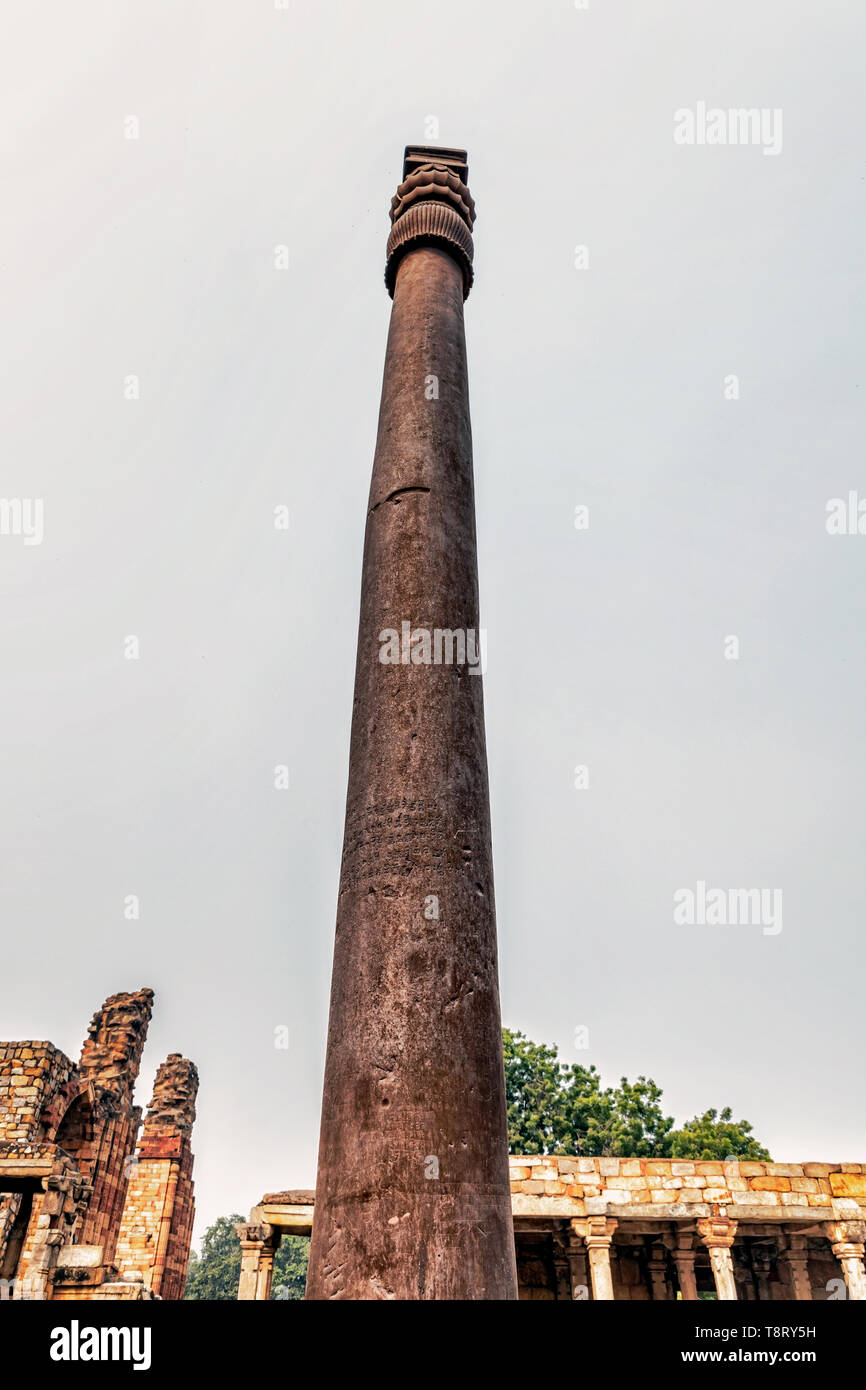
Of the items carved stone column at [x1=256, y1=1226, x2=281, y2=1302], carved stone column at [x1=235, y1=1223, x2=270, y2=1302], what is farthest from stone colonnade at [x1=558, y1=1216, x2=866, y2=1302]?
carved stone column at [x1=235, y1=1223, x2=270, y2=1302]

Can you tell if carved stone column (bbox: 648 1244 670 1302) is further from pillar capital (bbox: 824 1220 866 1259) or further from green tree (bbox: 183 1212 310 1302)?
green tree (bbox: 183 1212 310 1302)

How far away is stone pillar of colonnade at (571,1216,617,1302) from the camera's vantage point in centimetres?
1154

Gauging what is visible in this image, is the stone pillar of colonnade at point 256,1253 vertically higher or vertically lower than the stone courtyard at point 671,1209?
lower

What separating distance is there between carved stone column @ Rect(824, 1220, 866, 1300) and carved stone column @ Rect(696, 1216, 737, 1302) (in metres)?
1.55

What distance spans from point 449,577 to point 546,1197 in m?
10.9

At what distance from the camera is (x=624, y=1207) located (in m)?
12.0

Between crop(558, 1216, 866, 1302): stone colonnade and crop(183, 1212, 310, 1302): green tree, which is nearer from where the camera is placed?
crop(558, 1216, 866, 1302): stone colonnade

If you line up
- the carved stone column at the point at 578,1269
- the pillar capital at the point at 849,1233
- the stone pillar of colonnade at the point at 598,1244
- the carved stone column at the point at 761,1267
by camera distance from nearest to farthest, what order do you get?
the stone pillar of colonnade at the point at 598,1244, the pillar capital at the point at 849,1233, the carved stone column at the point at 578,1269, the carved stone column at the point at 761,1267

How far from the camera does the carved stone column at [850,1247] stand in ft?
39.1

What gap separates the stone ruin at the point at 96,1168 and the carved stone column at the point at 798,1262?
35.1 feet

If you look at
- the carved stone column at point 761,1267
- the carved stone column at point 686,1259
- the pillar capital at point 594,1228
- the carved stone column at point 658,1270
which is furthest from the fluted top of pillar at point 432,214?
the carved stone column at point 761,1267

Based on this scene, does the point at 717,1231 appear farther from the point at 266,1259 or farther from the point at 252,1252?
the point at 252,1252

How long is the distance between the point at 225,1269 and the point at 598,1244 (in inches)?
2391

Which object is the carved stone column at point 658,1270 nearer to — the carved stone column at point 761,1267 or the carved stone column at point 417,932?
the carved stone column at point 761,1267
